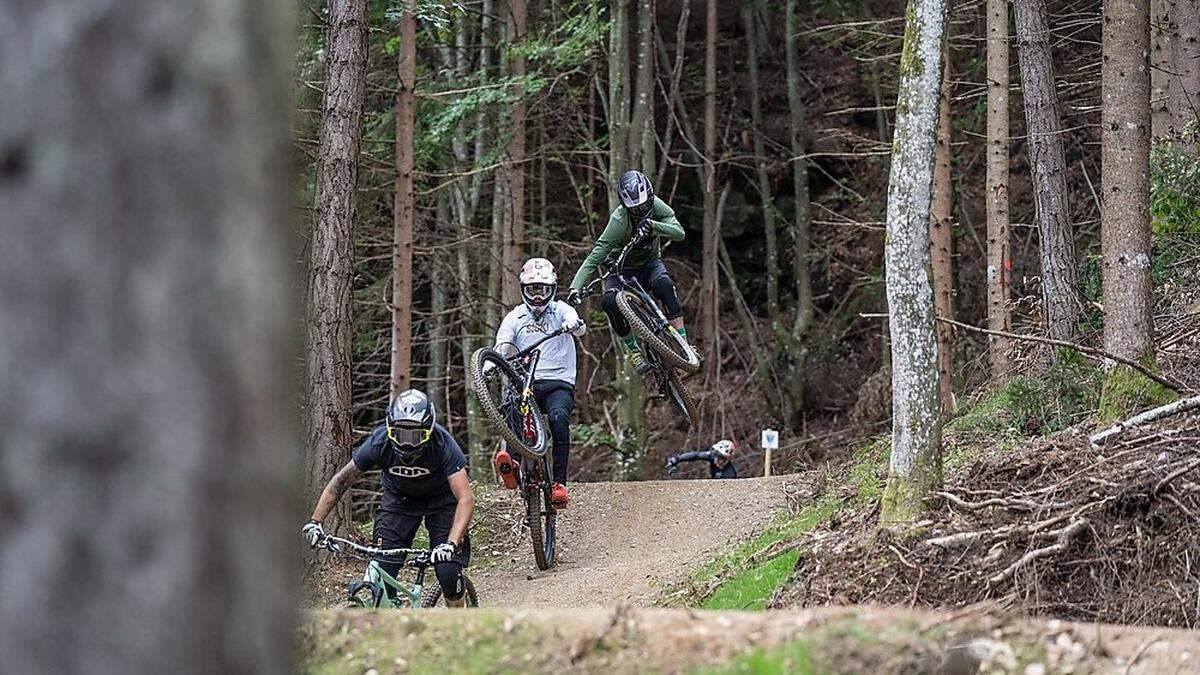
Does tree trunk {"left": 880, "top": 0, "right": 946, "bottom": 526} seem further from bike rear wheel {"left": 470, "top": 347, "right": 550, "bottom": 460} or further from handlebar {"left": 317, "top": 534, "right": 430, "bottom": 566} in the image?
bike rear wheel {"left": 470, "top": 347, "right": 550, "bottom": 460}

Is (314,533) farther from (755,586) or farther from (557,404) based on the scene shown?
(557,404)

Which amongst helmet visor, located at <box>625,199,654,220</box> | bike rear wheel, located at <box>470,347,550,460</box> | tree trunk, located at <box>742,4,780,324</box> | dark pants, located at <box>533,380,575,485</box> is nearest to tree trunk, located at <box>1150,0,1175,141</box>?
helmet visor, located at <box>625,199,654,220</box>

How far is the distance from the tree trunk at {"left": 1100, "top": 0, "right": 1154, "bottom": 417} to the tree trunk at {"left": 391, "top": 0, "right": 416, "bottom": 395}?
8839 mm

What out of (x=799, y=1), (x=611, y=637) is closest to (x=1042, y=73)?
(x=611, y=637)

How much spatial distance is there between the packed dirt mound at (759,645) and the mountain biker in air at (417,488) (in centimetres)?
268

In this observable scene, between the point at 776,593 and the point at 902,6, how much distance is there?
20.2m

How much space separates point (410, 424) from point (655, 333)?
470cm

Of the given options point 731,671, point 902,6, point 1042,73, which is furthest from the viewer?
point 902,6

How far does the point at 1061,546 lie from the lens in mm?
7363

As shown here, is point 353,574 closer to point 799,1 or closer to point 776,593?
point 776,593

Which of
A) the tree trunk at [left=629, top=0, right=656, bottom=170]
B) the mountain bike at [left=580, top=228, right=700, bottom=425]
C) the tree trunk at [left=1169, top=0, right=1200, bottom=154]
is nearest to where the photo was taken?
the mountain bike at [left=580, top=228, right=700, bottom=425]

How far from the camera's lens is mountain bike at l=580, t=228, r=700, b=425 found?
1257 centimetres

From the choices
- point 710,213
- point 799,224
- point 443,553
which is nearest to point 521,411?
point 443,553

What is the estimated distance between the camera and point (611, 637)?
Answer: 5164 millimetres
